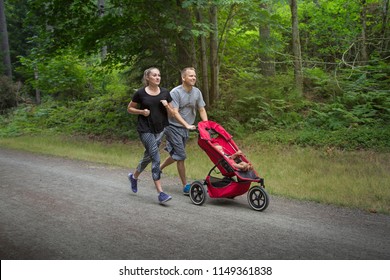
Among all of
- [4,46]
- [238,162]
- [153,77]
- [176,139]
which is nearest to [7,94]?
[4,46]

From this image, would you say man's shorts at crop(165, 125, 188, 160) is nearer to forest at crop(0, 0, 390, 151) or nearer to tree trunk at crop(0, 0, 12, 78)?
forest at crop(0, 0, 390, 151)

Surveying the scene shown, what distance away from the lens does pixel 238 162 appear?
6734mm

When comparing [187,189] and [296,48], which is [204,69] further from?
[187,189]

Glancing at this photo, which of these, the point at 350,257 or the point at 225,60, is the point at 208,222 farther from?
the point at 225,60

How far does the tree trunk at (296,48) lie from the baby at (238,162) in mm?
9290

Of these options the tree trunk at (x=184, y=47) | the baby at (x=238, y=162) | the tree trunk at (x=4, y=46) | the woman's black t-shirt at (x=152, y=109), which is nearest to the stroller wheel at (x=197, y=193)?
the baby at (x=238, y=162)

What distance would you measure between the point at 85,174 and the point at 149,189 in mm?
2224

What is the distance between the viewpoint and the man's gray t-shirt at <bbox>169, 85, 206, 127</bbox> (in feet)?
23.2

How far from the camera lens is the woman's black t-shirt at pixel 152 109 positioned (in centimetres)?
672

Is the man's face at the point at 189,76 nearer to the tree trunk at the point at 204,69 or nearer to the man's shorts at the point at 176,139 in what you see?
the man's shorts at the point at 176,139

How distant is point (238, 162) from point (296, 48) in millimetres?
10015

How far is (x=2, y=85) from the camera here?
27.7 meters

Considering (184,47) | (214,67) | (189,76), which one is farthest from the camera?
(214,67)

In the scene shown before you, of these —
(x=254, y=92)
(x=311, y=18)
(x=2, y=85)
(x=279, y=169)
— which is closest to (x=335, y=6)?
(x=311, y=18)
